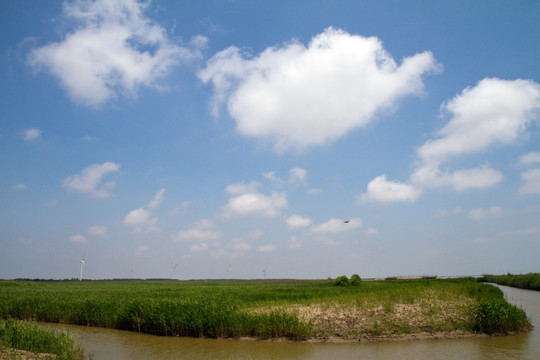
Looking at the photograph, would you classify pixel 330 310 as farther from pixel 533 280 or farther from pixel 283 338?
pixel 533 280

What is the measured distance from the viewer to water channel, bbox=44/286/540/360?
46.9ft

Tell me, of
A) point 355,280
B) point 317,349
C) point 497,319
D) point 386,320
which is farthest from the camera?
point 355,280

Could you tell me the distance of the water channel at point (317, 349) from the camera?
46.9 ft

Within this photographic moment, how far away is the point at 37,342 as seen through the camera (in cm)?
1357

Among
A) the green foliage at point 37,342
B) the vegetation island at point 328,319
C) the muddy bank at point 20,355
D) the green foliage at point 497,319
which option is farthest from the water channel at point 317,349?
the muddy bank at point 20,355

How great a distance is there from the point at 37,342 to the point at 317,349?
10.9 m

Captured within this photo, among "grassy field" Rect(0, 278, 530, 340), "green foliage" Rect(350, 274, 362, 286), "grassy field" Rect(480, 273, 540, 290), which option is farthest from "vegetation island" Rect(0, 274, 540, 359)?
"grassy field" Rect(480, 273, 540, 290)

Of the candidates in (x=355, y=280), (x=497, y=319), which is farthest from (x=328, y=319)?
(x=355, y=280)

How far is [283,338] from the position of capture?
17.3 m

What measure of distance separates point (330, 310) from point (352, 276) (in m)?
25.8

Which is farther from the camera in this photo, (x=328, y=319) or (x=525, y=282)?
(x=525, y=282)

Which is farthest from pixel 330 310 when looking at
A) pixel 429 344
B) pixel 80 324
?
pixel 80 324

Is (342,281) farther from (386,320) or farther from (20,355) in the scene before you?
(20,355)

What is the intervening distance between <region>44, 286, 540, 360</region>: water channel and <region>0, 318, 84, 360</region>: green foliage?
1.13 m
